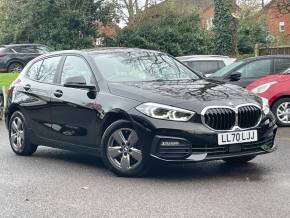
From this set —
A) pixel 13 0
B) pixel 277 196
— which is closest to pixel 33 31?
pixel 13 0

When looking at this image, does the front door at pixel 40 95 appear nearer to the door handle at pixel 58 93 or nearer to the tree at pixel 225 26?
the door handle at pixel 58 93

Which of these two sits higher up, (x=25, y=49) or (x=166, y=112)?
(x=25, y=49)

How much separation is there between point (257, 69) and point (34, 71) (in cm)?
689

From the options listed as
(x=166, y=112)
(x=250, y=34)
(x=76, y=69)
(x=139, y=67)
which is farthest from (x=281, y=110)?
(x=250, y=34)

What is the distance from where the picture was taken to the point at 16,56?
99.0 ft

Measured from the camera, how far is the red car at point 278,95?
43.2 feet

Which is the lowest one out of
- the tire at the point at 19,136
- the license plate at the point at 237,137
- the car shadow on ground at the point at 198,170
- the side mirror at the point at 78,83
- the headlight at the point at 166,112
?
the car shadow on ground at the point at 198,170

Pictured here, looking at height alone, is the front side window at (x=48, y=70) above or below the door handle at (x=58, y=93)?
above

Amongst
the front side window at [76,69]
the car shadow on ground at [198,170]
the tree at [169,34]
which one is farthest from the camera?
the tree at [169,34]

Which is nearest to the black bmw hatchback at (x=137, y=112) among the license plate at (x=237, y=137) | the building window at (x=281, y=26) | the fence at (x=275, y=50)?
the license plate at (x=237, y=137)

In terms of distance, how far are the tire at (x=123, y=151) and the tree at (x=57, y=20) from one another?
29.1 m

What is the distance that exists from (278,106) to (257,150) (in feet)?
18.3

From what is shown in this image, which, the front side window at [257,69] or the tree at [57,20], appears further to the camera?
the tree at [57,20]

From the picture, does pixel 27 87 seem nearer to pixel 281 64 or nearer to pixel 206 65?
pixel 281 64
